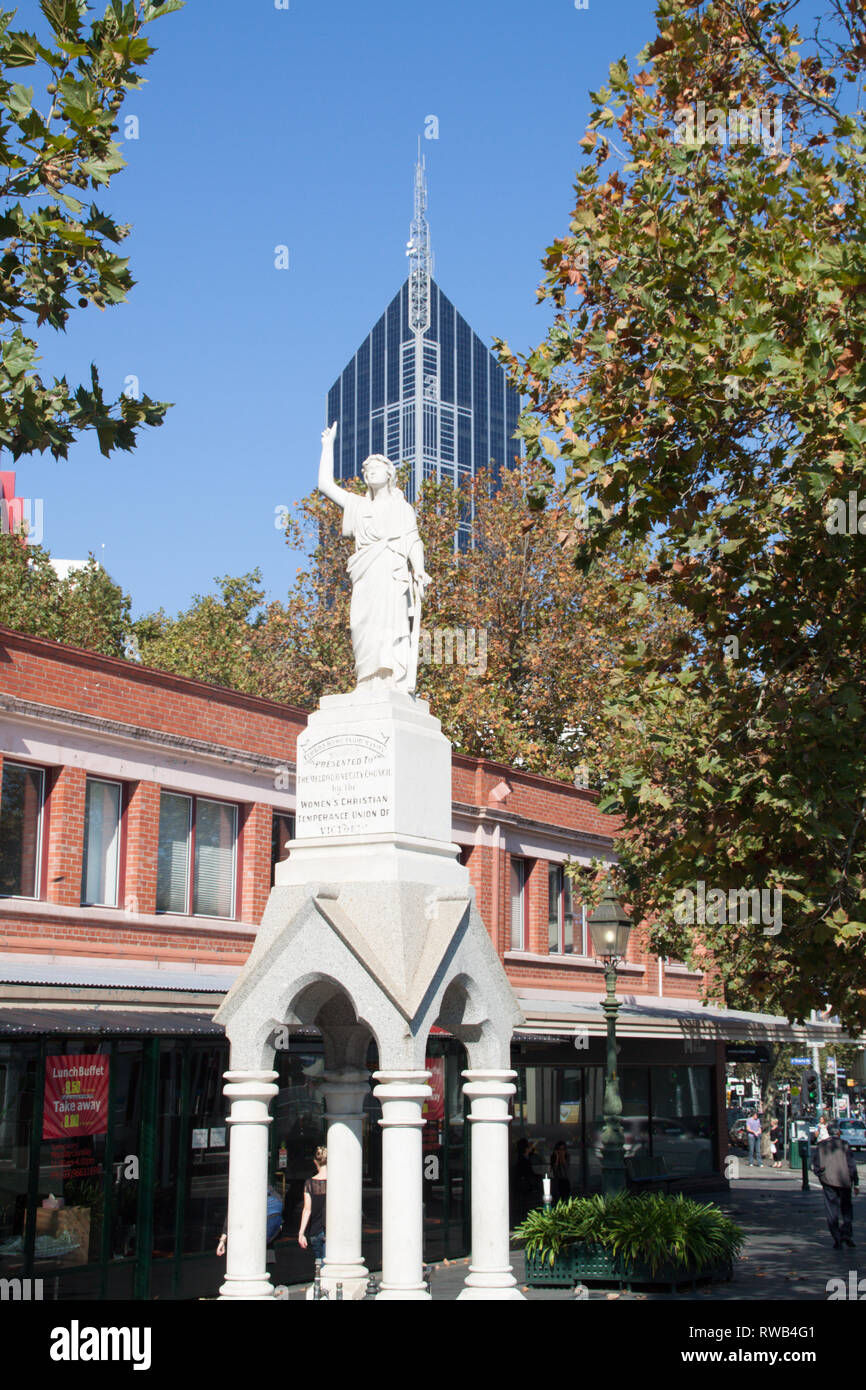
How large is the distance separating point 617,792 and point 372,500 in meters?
5.39

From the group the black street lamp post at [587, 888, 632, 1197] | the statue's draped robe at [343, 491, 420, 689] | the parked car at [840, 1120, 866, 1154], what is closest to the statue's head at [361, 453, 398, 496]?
the statue's draped robe at [343, 491, 420, 689]

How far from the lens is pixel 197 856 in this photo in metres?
20.7

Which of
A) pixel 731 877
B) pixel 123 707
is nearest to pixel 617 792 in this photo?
pixel 731 877

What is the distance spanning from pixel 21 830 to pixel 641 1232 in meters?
8.66

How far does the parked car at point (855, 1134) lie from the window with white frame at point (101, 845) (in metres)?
45.8

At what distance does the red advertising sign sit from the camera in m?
15.7

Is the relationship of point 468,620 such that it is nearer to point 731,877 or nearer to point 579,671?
point 579,671

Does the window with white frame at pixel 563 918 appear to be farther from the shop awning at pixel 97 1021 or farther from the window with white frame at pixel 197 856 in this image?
the shop awning at pixel 97 1021

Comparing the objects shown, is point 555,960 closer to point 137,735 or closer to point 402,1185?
point 137,735

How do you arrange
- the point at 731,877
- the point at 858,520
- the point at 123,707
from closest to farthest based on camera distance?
the point at 858,520, the point at 731,877, the point at 123,707

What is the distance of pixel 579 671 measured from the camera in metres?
37.8

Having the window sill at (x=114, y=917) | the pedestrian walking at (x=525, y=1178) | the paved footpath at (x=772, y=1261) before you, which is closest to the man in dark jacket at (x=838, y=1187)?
the paved footpath at (x=772, y=1261)

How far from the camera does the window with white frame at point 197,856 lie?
20.1m
